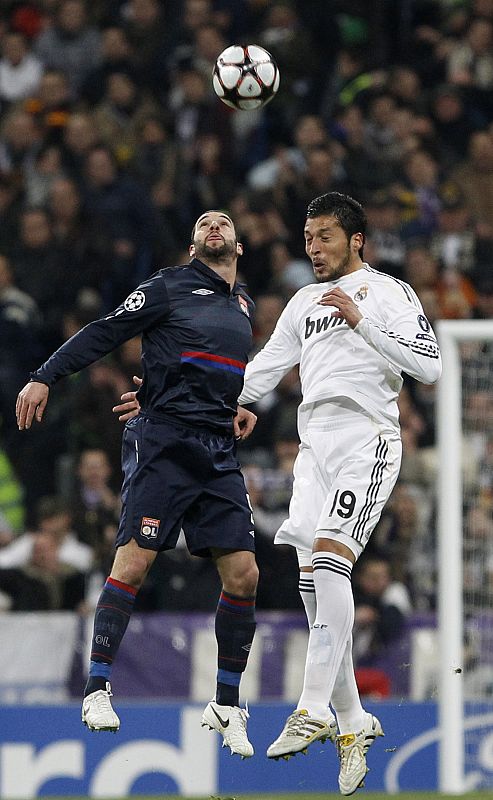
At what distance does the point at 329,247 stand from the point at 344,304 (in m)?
0.43

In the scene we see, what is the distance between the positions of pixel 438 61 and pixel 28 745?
312 inches

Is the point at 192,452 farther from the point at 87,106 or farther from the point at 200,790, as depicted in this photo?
the point at 87,106

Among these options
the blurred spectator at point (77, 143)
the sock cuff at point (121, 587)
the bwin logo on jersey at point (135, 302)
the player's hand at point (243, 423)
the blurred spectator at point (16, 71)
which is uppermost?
the blurred spectator at point (16, 71)

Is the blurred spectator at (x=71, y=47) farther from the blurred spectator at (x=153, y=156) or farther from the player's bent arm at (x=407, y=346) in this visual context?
the player's bent arm at (x=407, y=346)

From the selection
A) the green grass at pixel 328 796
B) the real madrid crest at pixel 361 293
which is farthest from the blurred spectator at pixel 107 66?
the real madrid crest at pixel 361 293

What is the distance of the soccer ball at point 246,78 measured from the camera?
26.0ft

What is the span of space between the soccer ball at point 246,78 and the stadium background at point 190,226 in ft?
10.6

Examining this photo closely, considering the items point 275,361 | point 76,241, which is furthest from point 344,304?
point 76,241

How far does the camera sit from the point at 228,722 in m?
7.04

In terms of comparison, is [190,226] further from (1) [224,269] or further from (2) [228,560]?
(2) [228,560]

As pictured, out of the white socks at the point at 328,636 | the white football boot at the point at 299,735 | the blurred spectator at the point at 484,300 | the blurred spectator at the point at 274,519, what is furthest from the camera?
the blurred spectator at the point at 484,300

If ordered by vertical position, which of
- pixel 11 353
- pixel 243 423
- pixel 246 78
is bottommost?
pixel 243 423

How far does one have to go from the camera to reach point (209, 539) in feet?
22.9

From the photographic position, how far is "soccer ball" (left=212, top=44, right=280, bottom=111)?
7938 millimetres
